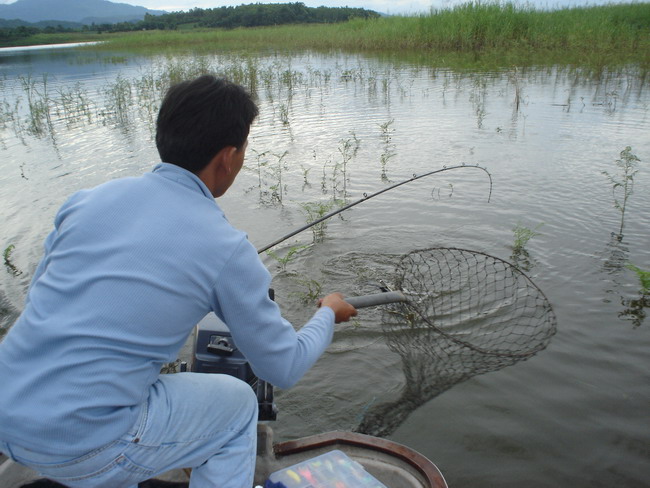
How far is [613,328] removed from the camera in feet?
11.9

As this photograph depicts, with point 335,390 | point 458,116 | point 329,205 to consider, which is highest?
point 458,116

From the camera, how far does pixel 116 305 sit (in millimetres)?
1314

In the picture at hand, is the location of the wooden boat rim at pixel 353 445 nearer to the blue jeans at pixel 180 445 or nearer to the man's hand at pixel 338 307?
the blue jeans at pixel 180 445

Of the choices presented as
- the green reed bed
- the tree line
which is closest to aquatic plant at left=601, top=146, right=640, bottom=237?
the green reed bed

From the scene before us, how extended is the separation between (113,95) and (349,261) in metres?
10.9

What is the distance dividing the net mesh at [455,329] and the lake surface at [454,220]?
8cm

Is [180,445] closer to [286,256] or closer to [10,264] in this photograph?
[286,256]

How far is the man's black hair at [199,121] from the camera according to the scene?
1551mm

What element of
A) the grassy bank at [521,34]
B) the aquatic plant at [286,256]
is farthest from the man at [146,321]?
the grassy bank at [521,34]

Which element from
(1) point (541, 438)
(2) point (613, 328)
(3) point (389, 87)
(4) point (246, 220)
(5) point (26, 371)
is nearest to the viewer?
(5) point (26, 371)

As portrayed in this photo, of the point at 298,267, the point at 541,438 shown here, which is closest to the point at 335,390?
the point at 541,438

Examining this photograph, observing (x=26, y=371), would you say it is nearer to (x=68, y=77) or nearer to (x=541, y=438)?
(x=541, y=438)

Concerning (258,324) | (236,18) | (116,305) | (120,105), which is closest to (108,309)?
(116,305)

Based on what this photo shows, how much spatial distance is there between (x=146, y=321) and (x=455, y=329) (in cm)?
289
